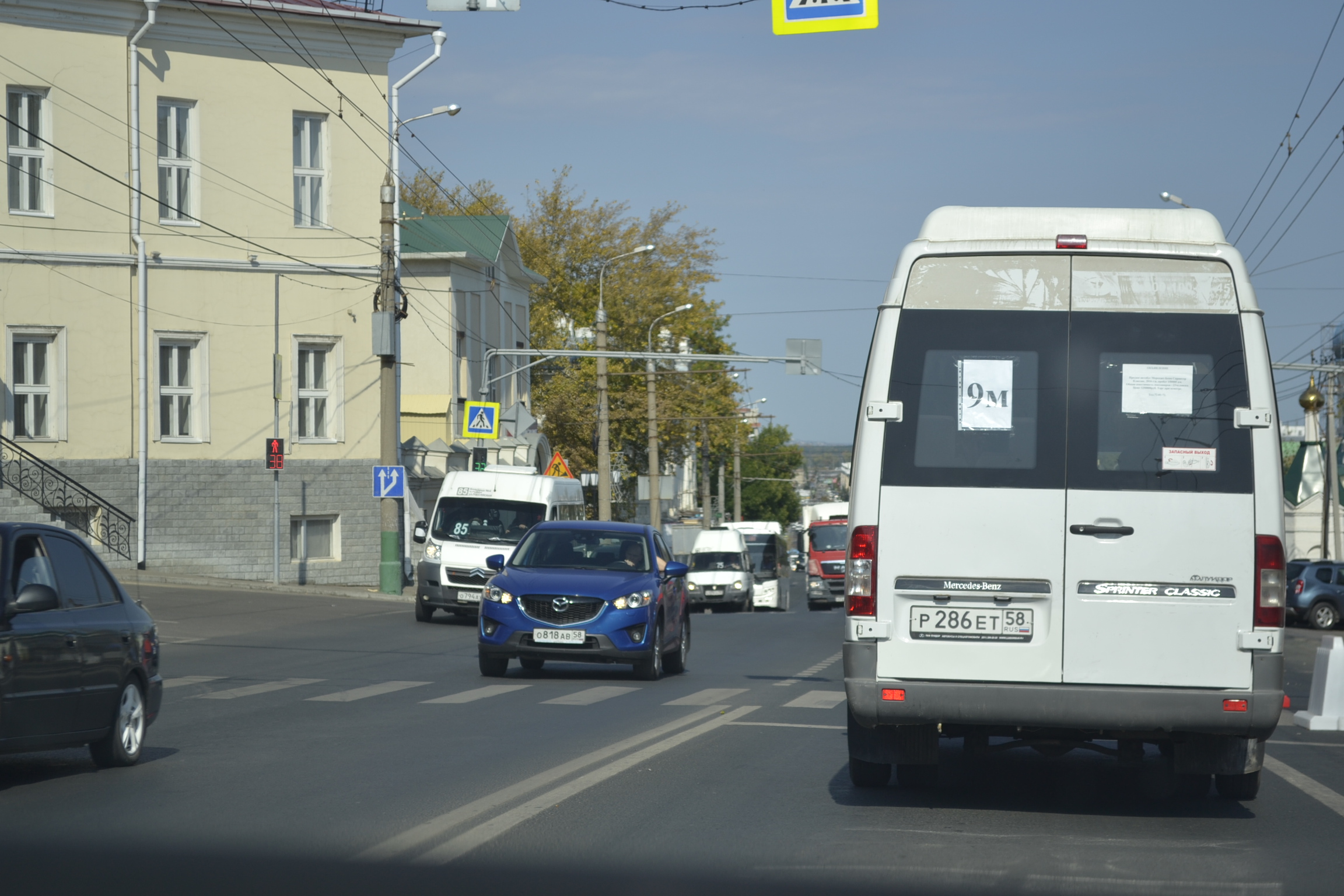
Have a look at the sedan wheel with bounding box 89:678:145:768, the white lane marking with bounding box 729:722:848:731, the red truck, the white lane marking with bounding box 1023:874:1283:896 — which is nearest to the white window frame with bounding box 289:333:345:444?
the red truck

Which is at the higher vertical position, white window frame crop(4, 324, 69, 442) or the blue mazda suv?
white window frame crop(4, 324, 69, 442)

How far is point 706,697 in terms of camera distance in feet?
49.1

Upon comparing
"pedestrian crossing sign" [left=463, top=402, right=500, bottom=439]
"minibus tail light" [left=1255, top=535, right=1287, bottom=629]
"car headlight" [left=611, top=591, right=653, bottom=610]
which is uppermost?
"pedestrian crossing sign" [left=463, top=402, right=500, bottom=439]

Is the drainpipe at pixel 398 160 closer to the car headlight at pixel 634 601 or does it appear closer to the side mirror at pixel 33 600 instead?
the car headlight at pixel 634 601

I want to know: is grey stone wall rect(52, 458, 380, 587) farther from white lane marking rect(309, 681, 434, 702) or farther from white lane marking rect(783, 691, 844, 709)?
white lane marking rect(783, 691, 844, 709)

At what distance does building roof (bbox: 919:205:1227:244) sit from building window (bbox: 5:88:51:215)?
2868cm

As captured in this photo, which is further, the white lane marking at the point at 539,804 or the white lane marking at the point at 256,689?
the white lane marking at the point at 256,689

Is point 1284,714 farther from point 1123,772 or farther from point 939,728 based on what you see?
point 939,728

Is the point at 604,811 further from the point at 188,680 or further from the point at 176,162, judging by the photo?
the point at 176,162

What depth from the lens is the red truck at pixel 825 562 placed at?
52312 millimetres

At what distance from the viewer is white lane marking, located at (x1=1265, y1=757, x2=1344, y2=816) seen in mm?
8766

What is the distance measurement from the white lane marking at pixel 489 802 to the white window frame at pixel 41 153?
2531 cm

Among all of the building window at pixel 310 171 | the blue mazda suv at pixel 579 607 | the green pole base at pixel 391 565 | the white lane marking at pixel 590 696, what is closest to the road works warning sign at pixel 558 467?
the green pole base at pixel 391 565

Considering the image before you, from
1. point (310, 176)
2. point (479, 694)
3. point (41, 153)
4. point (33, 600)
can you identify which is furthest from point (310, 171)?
point (33, 600)
